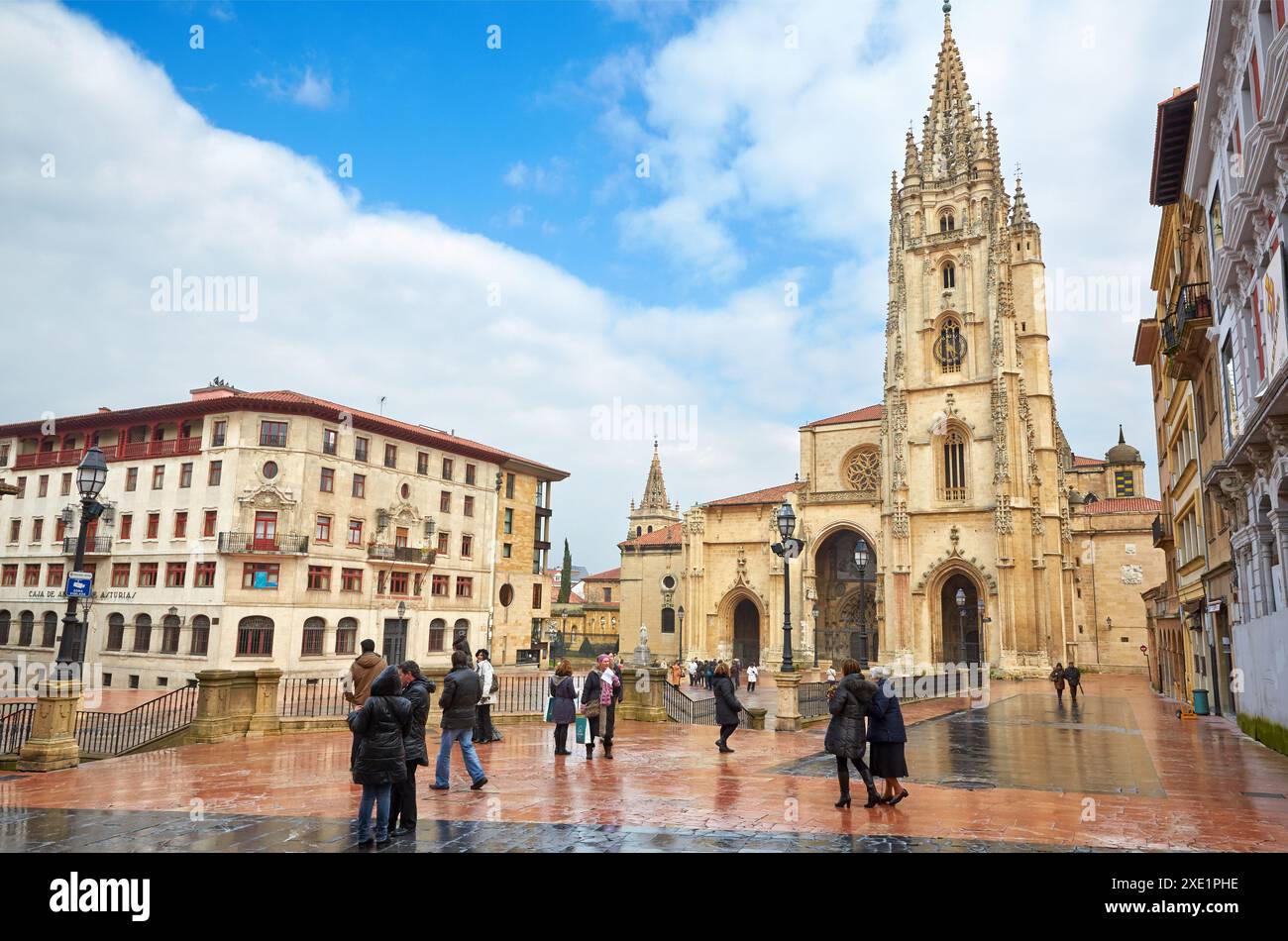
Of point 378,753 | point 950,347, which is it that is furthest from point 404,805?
point 950,347

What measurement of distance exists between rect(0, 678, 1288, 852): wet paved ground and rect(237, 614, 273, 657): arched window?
2293cm

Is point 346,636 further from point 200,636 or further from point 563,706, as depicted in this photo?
point 563,706

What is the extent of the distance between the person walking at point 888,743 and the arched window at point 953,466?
40.0 meters

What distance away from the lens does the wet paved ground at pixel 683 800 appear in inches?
289

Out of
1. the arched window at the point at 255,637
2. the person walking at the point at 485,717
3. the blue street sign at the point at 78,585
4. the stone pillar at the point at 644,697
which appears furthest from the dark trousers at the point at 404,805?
the arched window at the point at 255,637

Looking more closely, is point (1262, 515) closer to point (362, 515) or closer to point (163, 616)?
point (362, 515)

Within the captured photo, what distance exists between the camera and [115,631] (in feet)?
122

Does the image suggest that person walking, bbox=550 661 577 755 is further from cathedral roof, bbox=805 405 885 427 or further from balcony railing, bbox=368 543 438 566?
cathedral roof, bbox=805 405 885 427

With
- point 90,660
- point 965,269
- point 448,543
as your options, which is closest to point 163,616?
point 90,660

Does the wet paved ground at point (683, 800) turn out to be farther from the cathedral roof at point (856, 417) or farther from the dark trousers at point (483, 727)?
the cathedral roof at point (856, 417)

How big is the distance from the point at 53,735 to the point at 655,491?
3796 inches

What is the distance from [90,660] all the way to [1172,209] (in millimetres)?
44655
